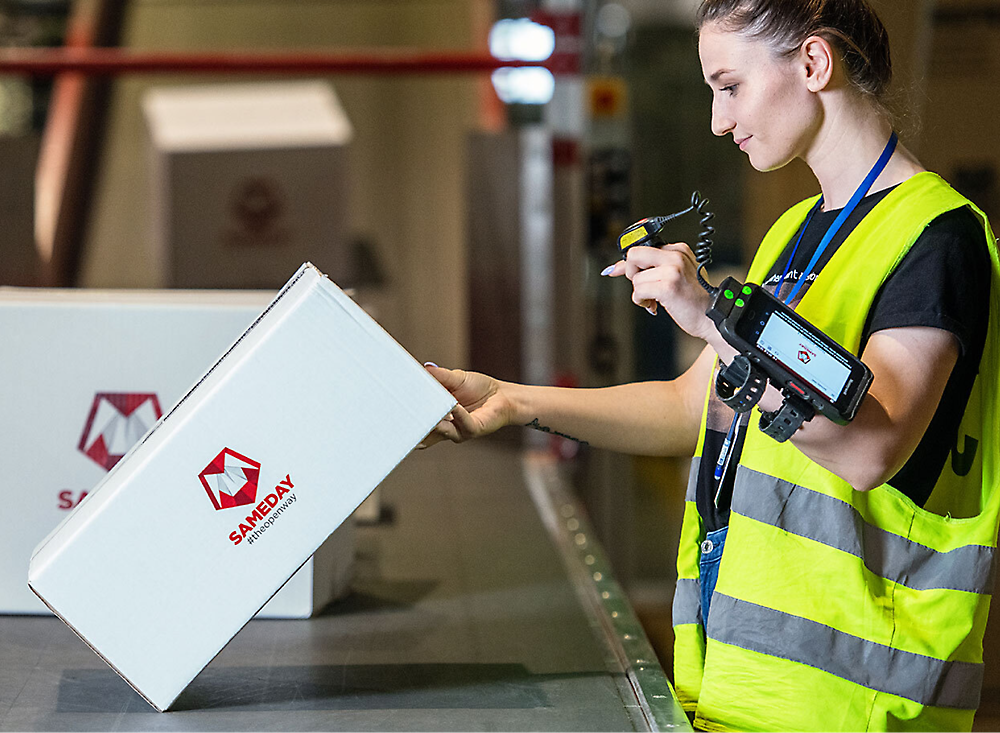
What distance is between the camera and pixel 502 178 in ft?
10.5

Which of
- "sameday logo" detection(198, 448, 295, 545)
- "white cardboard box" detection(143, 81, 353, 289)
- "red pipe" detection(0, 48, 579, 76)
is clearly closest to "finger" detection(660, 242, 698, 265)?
"sameday logo" detection(198, 448, 295, 545)

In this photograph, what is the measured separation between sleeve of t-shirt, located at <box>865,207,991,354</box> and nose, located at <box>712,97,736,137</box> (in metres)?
0.22

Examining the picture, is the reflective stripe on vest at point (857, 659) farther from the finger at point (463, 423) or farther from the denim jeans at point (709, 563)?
the finger at point (463, 423)

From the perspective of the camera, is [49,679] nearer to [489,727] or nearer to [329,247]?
[489,727]

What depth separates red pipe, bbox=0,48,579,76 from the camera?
115 inches

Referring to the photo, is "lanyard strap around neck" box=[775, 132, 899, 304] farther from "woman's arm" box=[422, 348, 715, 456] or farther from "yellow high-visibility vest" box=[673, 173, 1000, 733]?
"woman's arm" box=[422, 348, 715, 456]

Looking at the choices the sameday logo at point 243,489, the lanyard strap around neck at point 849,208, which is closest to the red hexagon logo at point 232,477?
the sameday logo at point 243,489

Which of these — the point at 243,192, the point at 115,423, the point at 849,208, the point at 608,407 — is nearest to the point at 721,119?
the point at 849,208

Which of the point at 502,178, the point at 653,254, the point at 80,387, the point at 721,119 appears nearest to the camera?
the point at 653,254

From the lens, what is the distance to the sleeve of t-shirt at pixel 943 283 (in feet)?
3.22

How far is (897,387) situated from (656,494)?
10.6ft

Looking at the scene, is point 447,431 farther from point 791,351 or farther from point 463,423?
point 791,351

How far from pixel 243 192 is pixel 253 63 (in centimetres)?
54

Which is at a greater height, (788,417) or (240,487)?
(788,417)
